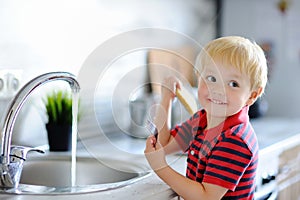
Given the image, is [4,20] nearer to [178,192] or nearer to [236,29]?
[178,192]

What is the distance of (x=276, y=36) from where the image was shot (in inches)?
110

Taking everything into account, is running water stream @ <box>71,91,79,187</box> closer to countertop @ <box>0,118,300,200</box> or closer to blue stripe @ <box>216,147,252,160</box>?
countertop @ <box>0,118,300,200</box>

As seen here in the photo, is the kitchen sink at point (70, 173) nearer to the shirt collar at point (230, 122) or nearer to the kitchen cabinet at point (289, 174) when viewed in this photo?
the shirt collar at point (230, 122)

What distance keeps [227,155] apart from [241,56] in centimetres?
25

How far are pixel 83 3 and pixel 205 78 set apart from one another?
756 mm

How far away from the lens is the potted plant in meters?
1.72

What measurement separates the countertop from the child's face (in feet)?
0.81

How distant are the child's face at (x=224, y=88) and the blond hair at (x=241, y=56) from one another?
0.01m

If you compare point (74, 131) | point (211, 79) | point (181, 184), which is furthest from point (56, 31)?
point (181, 184)

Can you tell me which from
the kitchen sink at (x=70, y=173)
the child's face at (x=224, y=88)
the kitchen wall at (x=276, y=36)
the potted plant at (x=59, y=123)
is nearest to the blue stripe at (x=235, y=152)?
the child's face at (x=224, y=88)

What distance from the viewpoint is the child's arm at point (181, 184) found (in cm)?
128

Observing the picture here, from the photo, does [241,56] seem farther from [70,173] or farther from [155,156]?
[70,173]

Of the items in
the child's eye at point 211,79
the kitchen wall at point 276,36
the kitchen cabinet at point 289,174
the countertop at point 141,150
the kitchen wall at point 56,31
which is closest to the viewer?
the countertop at point 141,150

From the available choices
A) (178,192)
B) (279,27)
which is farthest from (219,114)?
(279,27)
